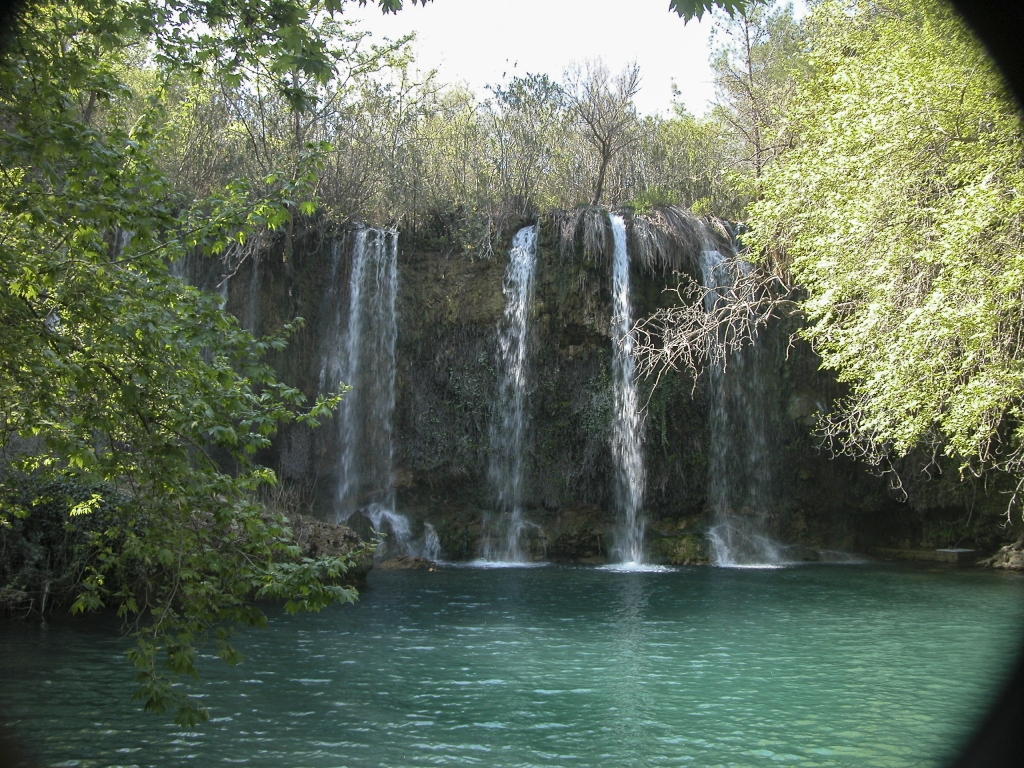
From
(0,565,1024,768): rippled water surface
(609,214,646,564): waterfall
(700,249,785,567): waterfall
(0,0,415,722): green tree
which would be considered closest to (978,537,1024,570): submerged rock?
(700,249,785,567): waterfall

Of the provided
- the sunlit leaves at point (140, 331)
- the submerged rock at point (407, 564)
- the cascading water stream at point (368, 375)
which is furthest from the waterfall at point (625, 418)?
the sunlit leaves at point (140, 331)

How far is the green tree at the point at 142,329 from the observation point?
5.02 meters

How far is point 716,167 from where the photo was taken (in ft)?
97.8

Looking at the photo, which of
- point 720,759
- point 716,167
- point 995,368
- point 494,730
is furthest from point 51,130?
point 716,167

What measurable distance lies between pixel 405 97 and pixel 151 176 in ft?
68.6

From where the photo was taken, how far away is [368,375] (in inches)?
878

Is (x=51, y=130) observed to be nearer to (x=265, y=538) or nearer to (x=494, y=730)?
(x=265, y=538)

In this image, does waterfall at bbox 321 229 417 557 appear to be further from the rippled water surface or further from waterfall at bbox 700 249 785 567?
waterfall at bbox 700 249 785 567

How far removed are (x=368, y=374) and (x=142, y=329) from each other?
17436 millimetres

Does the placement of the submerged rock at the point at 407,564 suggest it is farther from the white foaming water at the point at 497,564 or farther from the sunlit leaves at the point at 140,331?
the sunlit leaves at the point at 140,331

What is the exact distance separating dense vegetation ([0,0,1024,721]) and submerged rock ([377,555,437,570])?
5.13 metres

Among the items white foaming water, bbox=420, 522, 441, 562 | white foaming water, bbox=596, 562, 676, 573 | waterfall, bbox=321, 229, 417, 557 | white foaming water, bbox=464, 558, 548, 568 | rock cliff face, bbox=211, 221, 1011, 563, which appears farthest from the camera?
waterfall, bbox=321, 229, 417, 557

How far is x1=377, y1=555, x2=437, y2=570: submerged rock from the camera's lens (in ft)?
61.4

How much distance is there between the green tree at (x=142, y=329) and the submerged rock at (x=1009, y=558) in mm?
18074
